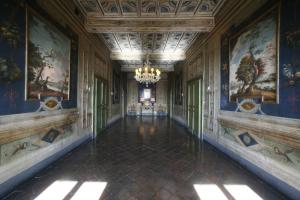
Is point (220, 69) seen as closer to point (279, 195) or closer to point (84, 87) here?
point (279, 195)

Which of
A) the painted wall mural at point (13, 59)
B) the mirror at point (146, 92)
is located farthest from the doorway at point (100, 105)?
the mirror at point (146, 92)

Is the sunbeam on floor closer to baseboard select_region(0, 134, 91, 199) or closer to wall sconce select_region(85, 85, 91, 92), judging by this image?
baseboard select_region(0, 134, 91, 199)

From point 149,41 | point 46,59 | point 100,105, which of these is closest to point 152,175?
point 46,59


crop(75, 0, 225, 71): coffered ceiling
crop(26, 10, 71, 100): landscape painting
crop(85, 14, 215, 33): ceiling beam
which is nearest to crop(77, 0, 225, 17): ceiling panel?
crop(75, 0, 225, 71): coffered ceiling

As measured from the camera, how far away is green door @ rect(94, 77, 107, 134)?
19.8 feet

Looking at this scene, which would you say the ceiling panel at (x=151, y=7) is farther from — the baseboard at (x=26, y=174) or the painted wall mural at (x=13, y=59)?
the baseboard at (x=26, y=174)

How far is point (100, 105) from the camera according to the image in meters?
6.57

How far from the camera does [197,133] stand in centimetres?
598

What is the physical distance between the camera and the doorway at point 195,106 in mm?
5861

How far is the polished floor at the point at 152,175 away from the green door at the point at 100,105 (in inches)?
80.0

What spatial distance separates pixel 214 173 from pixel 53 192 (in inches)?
108

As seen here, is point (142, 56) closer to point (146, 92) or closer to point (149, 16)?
point (149, 16)

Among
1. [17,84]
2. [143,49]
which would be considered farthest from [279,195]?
[143,49]

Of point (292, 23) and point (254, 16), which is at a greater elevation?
point (254, 16)
